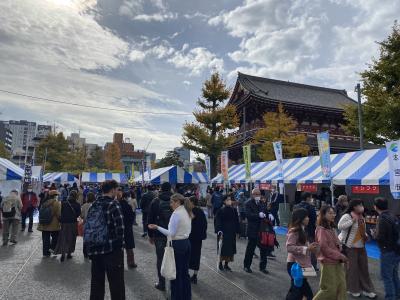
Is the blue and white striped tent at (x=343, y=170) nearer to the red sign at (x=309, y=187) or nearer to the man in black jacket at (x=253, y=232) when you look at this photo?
the red sign at (x=309, y=187)

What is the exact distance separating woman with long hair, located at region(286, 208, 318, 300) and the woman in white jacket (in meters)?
1.42

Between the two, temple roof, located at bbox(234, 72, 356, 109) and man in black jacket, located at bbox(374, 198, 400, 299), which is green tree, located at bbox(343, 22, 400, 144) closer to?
man in black jacket, located at bbox(374, 198, 400, 299)

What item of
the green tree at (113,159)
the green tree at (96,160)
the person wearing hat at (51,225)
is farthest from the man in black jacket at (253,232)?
the green tree at (96,160)

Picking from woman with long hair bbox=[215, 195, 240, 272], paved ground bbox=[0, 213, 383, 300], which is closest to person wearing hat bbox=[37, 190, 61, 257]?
paved ground bbox=[0, 213, 383, 300]

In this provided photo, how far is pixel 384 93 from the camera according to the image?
1456 cm

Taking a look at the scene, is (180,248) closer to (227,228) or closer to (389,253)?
(227,228)

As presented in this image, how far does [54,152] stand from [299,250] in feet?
147

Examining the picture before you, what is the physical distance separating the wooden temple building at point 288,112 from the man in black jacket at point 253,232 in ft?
57.8

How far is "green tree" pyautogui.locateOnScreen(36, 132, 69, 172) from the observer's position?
142 ft

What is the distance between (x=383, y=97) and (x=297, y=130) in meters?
11.9

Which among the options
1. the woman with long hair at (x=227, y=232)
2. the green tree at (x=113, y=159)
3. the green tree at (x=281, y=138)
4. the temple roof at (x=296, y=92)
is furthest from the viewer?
the green tree at (x=113, y=159)

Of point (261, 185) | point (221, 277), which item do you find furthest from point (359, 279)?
point (261, 185)

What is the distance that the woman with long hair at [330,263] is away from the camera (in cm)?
361

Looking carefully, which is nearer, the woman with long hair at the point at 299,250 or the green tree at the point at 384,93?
the woman with long hair at the point at 299,250
